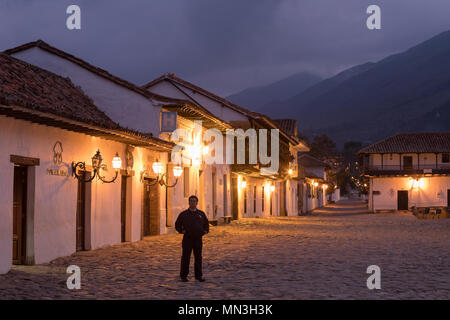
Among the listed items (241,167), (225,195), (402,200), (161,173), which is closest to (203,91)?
(241,167)

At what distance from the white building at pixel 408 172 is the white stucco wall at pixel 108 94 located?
35794 millimetres

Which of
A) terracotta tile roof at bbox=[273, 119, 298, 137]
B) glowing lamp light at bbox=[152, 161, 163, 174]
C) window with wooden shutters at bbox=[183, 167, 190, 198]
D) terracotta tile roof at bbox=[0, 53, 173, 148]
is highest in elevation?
terracotta tile roof at bbox=[273, 119, 298, 137]

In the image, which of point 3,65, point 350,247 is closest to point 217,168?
point 350,247

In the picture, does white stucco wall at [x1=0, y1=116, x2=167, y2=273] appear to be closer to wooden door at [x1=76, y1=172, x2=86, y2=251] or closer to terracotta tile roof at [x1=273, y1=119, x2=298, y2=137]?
wooden door at [x1=76, y1=172, x2=86, y2=251]

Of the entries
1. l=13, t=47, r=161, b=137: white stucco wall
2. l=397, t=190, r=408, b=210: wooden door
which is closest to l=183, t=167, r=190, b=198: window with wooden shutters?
l=13, t=47, r=161, b=137: white stucco wall

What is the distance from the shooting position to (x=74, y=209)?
47.5 feet

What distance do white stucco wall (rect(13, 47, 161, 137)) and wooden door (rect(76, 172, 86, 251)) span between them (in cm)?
548

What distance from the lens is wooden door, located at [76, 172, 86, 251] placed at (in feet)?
49.1

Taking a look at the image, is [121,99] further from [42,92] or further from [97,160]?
[42,92]

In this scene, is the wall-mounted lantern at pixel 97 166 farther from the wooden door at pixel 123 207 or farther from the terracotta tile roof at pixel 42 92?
the wooden door at pixel 123 207

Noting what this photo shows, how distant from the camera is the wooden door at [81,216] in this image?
589 inches

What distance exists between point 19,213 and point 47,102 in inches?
104
